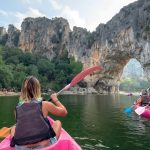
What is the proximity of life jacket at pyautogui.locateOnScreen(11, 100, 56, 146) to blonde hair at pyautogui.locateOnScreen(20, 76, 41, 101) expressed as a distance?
0.10 m

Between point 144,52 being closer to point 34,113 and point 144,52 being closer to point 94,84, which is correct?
point 94,84

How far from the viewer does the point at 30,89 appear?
5434 millimetres

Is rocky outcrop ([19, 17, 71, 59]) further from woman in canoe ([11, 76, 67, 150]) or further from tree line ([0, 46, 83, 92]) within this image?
woman in canoe ([11, 76, 67, 150])

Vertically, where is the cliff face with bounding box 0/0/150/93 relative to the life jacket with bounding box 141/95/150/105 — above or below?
above

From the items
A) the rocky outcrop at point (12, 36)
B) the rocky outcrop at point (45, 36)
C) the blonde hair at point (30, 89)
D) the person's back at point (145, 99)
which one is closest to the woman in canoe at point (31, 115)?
the blonde hair at point (30, 89)

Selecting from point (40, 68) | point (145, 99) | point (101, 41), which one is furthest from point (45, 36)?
point (145, 99)

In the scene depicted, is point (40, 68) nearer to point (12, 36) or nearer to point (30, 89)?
point (12, 36)

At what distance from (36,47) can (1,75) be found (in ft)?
136

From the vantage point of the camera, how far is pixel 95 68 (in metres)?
8.35

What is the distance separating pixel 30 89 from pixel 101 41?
79.4m

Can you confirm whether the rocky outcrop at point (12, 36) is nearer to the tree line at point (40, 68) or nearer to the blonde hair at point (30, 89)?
the tree line at point (40, 68)

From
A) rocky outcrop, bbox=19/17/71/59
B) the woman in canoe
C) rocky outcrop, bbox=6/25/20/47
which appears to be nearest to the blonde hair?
the woman in canoe

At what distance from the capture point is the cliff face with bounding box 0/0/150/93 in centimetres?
6938

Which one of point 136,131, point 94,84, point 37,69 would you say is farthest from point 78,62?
point 136,131
